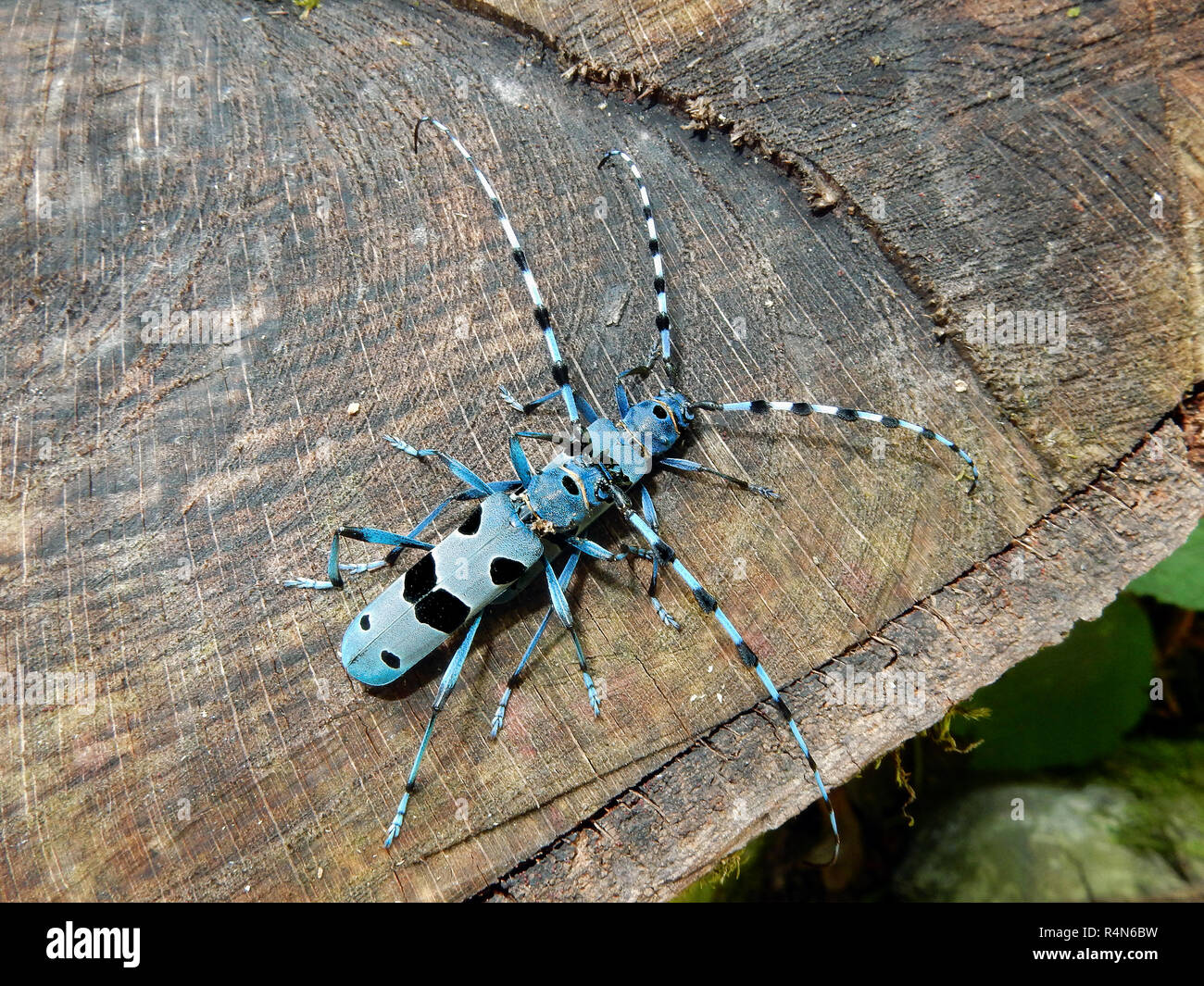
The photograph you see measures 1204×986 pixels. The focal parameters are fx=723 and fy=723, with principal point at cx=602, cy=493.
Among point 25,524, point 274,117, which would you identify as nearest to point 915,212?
point 274,117

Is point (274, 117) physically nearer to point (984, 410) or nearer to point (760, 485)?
point (760, 485)
